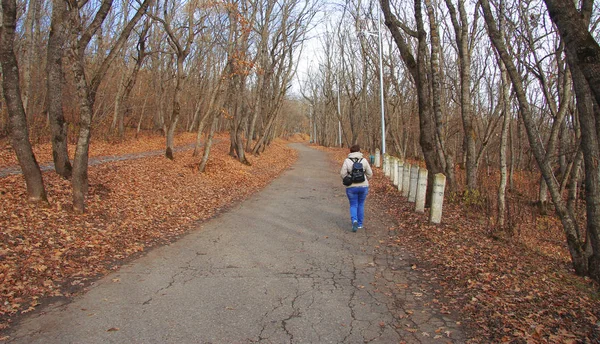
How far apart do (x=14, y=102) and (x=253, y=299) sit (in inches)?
244

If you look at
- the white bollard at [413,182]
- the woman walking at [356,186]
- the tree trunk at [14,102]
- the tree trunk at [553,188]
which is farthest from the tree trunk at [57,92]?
the tree trunk at [553,188]

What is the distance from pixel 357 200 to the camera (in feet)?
27.1

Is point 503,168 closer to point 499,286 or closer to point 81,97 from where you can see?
point 499,286

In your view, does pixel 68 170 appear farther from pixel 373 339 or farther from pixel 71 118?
pixel 71 118

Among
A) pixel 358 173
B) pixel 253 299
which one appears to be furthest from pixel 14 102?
pixel 358 173

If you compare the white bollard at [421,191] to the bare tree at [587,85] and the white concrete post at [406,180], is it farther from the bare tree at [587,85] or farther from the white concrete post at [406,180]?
the bare tree at [587,85]

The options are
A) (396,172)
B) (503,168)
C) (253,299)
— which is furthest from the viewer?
(396,172)

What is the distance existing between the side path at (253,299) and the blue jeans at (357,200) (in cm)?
43

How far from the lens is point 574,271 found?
586 cm

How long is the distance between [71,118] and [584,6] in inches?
1062

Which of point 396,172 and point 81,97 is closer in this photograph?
point 81,97

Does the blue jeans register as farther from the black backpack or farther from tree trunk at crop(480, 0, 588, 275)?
tree trunk at crop(480, 0, 588, 275)

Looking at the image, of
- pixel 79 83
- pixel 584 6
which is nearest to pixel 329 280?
pixel 584 6

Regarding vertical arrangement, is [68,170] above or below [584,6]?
below
